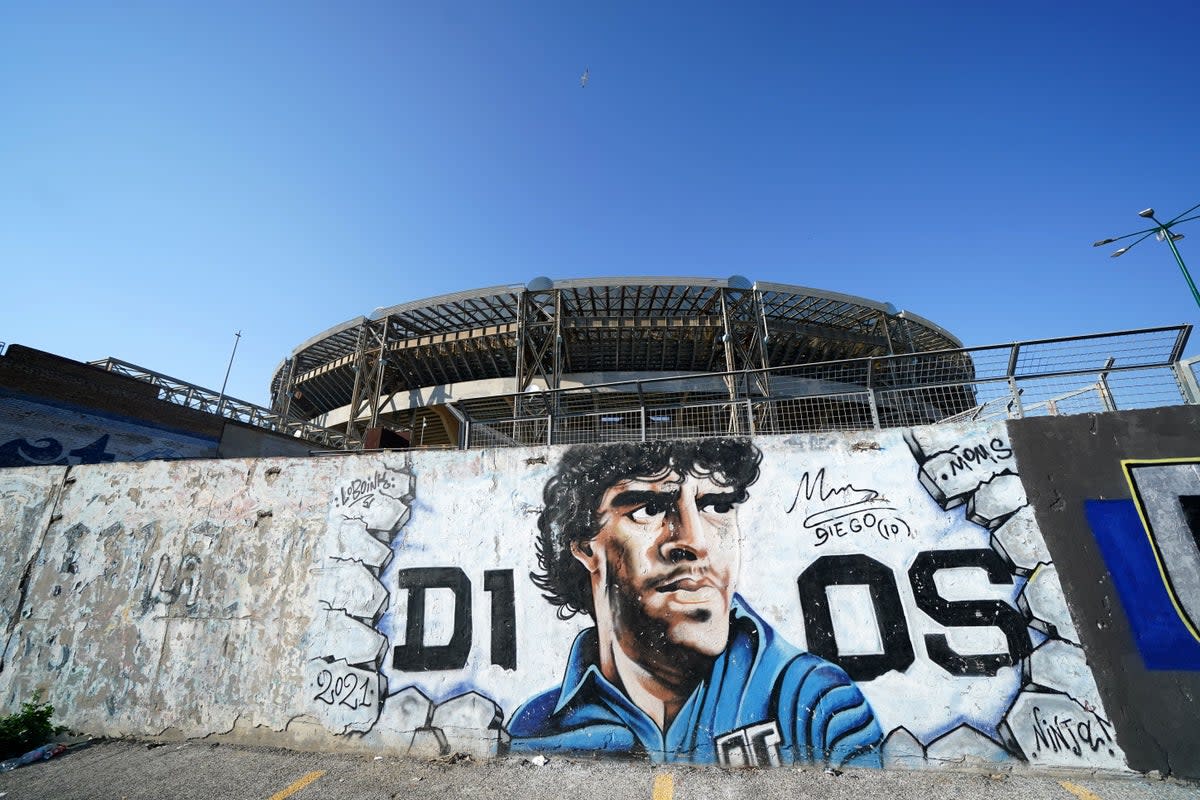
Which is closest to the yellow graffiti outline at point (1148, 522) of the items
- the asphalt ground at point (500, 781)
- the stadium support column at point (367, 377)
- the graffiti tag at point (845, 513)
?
the asphalt ground at point (500, 781)

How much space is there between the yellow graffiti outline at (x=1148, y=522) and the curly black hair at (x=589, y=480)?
3700 millimetres

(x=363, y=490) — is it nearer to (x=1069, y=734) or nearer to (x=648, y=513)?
(x=648, y=513)

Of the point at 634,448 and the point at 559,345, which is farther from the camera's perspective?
the point at 559,345

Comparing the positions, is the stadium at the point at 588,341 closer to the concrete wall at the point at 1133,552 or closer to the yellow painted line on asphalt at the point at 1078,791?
the concrete wall at the point at 1133,552

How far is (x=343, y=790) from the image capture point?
4473mm

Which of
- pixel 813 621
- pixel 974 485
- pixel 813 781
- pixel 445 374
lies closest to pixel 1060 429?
pixel 974 485

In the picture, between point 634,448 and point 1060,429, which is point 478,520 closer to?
point 634,448

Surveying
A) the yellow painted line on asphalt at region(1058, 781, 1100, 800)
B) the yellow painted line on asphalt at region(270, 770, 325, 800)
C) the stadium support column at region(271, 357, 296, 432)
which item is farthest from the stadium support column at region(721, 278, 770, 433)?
the stadium support column at region(271, 357, 296, 432)

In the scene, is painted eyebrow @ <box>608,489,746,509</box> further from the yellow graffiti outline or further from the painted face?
the yellow graffiti outline

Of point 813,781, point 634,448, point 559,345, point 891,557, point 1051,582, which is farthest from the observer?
point 559,345

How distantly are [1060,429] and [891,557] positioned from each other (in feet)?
7.81

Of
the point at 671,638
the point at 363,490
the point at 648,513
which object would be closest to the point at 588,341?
the point at 363,490

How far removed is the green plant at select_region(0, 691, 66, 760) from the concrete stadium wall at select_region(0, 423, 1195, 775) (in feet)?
0.80

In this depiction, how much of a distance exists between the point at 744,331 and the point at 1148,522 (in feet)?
58.0
